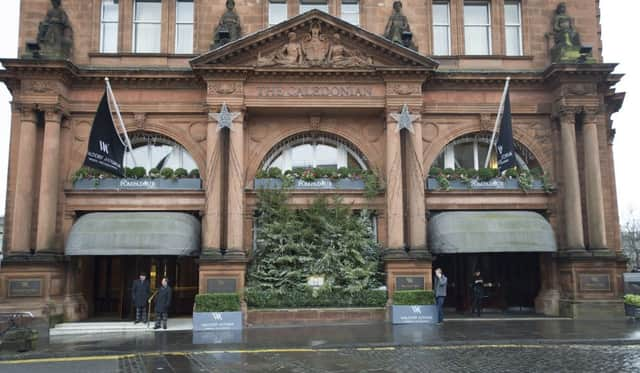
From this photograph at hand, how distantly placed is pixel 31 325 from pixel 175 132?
9110mm

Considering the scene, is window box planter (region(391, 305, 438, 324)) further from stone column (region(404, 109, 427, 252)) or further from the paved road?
the paved road

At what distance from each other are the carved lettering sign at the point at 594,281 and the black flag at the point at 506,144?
5303mm

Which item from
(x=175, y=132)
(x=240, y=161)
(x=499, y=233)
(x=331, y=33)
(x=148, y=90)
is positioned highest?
(x=331, y=33)

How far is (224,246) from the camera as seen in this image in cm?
2225

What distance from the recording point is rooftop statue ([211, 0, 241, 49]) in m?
23.1

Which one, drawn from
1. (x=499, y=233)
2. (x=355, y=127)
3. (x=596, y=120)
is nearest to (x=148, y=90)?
(x=355, y=127)

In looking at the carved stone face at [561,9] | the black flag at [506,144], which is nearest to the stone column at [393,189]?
the black flag at [506,144]

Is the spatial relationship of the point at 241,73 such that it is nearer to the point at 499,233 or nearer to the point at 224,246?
the point at 224,246

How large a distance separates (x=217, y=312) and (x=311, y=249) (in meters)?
4.32

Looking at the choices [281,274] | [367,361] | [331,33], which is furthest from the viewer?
[331,33]

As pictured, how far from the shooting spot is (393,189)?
22.6 meters

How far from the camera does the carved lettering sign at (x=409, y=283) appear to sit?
21625mm

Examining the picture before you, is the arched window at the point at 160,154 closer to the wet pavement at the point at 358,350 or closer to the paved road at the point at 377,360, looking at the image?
the wet pavement at the point at 358,350

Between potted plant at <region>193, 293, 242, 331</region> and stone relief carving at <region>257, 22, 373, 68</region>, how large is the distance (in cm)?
943
